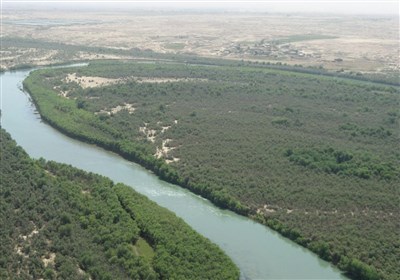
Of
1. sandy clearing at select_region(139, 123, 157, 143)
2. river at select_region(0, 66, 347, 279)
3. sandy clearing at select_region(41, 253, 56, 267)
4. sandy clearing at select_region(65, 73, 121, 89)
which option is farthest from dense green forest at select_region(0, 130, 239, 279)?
sandy clearing at select_region(65, 73, 121, 89)

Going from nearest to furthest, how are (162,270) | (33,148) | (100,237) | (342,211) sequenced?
(162,270), (100,237), (342,211), (33,148)

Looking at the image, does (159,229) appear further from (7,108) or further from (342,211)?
(7,108)

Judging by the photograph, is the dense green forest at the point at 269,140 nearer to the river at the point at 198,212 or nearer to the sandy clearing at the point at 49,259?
the river at the point at 198,212

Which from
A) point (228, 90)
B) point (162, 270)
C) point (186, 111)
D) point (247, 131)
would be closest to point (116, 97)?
point (186, 111)

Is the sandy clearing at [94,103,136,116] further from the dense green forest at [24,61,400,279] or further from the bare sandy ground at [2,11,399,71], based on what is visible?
the bare sandy ground at [2,11,399,71]

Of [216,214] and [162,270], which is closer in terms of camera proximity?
[162,270]

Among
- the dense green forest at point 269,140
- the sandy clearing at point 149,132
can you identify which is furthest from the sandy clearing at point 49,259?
the sandy clearing at point 149,132
